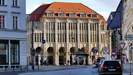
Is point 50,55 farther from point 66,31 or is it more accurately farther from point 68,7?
point 68,7

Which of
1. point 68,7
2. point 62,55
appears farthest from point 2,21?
point 68,7

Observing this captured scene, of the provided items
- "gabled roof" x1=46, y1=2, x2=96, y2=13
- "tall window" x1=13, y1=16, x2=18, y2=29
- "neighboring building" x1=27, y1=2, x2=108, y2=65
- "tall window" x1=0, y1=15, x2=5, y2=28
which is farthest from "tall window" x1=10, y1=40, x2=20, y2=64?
"gabled roof" x1=46, y1=2, x2=96, y2=13

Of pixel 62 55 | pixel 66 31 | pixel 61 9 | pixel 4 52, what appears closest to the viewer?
pixel 4 52

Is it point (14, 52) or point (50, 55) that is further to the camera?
point (50, 55)

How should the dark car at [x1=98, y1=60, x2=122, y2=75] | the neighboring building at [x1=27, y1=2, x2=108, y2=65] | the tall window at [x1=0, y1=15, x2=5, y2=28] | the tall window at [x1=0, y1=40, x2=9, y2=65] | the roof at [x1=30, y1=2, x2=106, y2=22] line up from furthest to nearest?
the roof at [x1=30, y1=2, x2=106, y2=22], the neighboring building at [x1=27, y1=2, x2=108, y2=65], the tall window at [x1=0, y1=15, x2=5, y2=28], the tall window at [x1=0, y1=40, x2=9, y2=65], the dark car at [x1=98, y1=60, x2=122, y2=75]

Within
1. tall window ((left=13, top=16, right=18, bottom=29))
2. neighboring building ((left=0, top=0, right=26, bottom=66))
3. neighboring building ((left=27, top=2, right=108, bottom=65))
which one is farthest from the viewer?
neighboring building ((left=27, top=2, right=108, bottom=65))

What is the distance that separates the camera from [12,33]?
6094 centimetres

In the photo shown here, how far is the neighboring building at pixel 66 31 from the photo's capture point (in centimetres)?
12544

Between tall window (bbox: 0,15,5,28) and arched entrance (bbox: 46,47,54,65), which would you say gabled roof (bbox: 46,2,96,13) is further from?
tall window (bbox: 0,15,5,28)

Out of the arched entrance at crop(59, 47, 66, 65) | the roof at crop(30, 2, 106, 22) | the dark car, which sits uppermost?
the roof at crop(30, 2, 106, 22)

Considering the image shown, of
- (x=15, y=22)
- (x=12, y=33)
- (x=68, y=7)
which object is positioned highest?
(x=68, y=7)

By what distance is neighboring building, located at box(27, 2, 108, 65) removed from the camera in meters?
125

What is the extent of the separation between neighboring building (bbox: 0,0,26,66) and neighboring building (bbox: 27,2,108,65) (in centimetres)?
5981

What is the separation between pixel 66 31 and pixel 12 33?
6692cm
